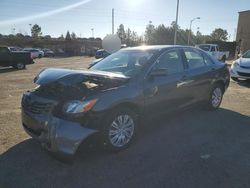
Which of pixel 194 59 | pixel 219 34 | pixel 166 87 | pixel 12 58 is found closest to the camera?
pixel 166 87

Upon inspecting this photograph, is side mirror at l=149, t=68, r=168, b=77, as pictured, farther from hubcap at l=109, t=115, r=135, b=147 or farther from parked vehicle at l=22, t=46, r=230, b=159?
hubcap at l=109, t=115, r=135, b=147

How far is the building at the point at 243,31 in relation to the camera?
40825 mm

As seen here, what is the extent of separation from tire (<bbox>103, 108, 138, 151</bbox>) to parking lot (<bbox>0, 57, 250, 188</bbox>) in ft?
0.49

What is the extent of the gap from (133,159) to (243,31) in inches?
1808

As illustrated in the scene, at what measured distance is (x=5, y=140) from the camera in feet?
14.2

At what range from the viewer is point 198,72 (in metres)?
5.26

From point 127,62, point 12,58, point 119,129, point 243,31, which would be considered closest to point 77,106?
point 119,129

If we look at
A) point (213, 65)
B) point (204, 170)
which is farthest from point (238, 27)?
point (204, 170)

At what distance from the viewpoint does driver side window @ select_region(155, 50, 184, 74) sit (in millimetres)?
4471

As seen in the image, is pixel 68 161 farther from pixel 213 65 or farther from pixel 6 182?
pixel 213 65

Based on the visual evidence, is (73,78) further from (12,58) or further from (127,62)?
(12,58)

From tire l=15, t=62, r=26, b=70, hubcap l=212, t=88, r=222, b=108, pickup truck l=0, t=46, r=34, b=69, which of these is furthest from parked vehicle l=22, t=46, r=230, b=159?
tire l=15, t=62, r=26, b=70

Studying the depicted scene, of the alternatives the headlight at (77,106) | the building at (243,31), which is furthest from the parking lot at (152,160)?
the building at (243,31)

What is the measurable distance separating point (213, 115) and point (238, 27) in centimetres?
4527
